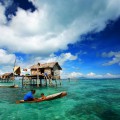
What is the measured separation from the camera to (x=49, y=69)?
142ft

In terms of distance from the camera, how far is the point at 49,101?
20688 millimetres

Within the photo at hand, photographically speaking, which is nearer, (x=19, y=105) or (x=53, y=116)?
(x=53, y=116)

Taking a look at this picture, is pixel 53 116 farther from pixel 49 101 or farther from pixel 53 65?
pixel 53 65

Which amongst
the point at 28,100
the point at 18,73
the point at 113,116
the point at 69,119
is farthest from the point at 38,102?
the point at 18,73

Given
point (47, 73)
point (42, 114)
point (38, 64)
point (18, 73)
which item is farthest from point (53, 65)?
point (42, 114)

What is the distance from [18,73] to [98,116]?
29649 mm

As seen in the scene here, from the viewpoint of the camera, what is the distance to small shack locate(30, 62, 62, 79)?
43.4 m

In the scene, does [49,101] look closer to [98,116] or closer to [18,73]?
[98,116]

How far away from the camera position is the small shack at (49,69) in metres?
43.4

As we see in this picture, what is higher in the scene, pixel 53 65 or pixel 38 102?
pixel 53 65

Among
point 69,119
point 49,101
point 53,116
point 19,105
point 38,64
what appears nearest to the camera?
point 69,119

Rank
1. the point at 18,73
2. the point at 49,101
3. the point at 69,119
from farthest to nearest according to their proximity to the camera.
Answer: the point at 18,73, the point at 49,101, the point at 69,119

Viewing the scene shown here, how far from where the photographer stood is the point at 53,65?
141 feet

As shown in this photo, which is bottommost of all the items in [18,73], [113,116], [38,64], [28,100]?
[113,116]
